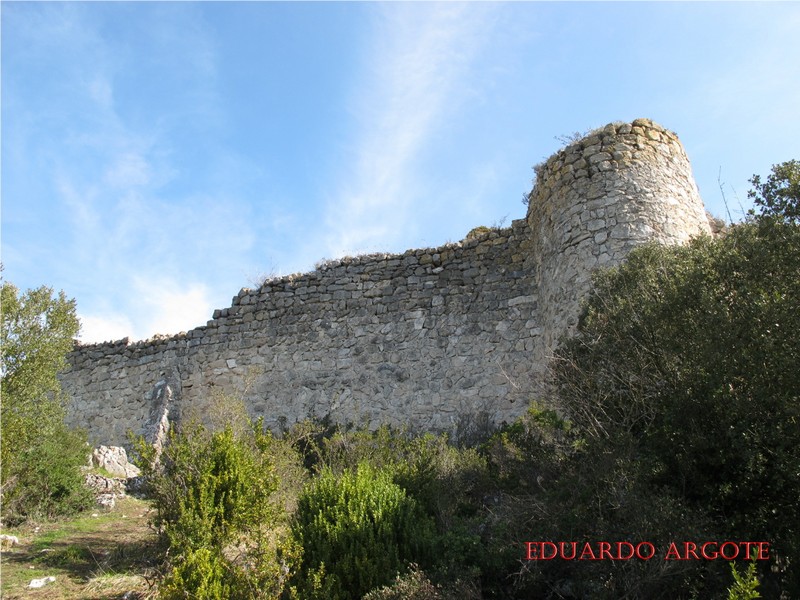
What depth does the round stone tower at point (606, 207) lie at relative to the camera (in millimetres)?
9219

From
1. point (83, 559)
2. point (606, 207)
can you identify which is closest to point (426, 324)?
point (606, 207)

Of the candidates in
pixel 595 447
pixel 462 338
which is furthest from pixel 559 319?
pixel 595 447

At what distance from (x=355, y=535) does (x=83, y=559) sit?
3.42 metres

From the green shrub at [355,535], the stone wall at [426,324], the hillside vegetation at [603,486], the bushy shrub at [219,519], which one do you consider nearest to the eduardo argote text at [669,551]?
the hillside vegetation at [603,486]

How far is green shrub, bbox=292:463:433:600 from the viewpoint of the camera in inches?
226

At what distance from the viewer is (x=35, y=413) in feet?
31.8

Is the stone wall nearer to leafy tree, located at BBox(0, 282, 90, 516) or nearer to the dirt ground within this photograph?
leafy tree, located at BBox(0, 282, 90, 516)

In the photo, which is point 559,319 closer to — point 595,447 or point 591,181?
point 591,181

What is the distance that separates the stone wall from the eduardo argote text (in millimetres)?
4086

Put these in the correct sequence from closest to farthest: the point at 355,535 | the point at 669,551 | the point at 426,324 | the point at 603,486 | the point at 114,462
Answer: the point at 669,551
the point at 603,486
the point at 355,535
the point at 426,324
the point at 114,462

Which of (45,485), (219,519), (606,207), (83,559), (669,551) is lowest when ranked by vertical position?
(669,551)

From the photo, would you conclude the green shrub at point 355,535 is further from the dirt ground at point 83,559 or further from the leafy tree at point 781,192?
the leafy tree at point 781,192

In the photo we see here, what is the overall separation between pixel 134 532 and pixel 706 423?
Result: 6.76m

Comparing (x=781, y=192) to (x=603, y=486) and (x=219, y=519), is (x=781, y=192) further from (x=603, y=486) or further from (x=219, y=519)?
(x=219, y=519)
